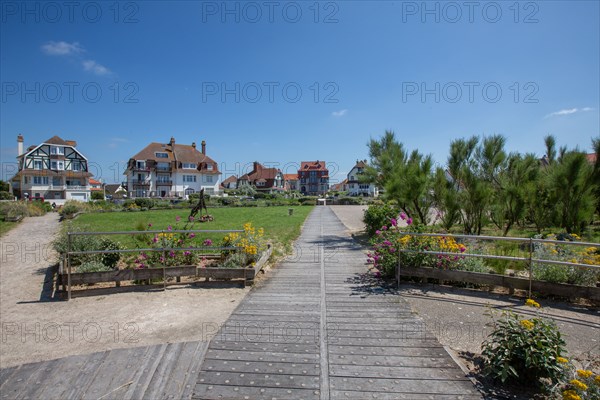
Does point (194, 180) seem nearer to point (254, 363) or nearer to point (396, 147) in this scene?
point (396, 147)

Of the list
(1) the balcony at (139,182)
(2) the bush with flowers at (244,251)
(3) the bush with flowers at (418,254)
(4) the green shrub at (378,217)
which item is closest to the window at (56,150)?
(1) the balcony at (139,182)

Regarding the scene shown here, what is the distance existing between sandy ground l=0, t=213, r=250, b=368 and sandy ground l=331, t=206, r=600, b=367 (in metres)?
3.32

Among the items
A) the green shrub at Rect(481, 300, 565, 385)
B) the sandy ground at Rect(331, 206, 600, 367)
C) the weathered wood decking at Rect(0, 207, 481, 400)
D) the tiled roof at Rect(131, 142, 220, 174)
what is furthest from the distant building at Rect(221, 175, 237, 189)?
the green shrub at Rect(481, 300, 565, 385)

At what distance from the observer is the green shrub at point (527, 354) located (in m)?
3.00

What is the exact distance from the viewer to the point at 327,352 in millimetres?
3795

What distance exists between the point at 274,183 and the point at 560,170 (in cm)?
7782

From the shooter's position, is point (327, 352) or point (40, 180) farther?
point (40, 180)

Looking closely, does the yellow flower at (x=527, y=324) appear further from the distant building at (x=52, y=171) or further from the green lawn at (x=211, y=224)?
the distant building at (x=52, y=171)

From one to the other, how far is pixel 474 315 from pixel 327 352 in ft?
8.81

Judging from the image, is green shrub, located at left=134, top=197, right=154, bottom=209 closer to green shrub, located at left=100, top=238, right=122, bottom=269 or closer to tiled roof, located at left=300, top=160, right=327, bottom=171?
green shrub, located at left=100, top=238, right=122, bottom=269

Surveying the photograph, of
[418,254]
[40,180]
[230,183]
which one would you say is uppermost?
[230,183]

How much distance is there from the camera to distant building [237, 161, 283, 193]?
276 ft

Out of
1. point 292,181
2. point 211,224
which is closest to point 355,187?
point 292,181

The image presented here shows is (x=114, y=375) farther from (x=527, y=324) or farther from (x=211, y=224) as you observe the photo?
(x=211, y=224)
